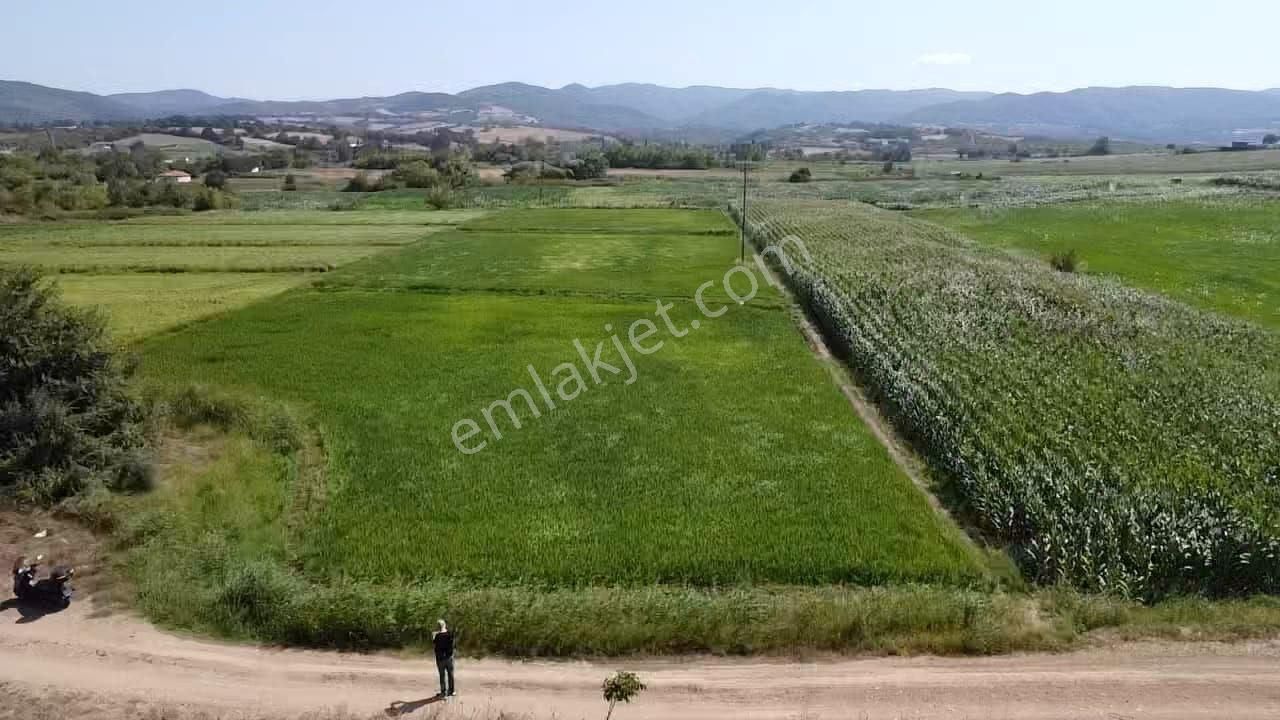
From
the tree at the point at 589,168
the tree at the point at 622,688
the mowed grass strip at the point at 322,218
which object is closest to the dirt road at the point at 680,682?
the tree at the point at 622,688

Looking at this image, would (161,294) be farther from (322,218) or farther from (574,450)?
(322,218)

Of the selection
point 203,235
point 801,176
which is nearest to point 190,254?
point 203,235

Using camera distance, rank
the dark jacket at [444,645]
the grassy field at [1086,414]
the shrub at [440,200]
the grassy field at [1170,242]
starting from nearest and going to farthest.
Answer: the dark jacket at [444,645] → the grassy field at [1086,414] → the grassy field at [1170,242] → the shrub at [440,200]

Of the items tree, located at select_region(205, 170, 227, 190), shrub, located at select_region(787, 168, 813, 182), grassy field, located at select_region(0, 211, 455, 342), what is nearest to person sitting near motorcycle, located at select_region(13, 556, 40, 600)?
grassy field, located at select_region(0, 211, 455, 342)

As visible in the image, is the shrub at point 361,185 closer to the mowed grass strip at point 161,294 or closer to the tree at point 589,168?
the tree at point 589,168

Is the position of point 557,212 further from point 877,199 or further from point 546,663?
point 546,663
